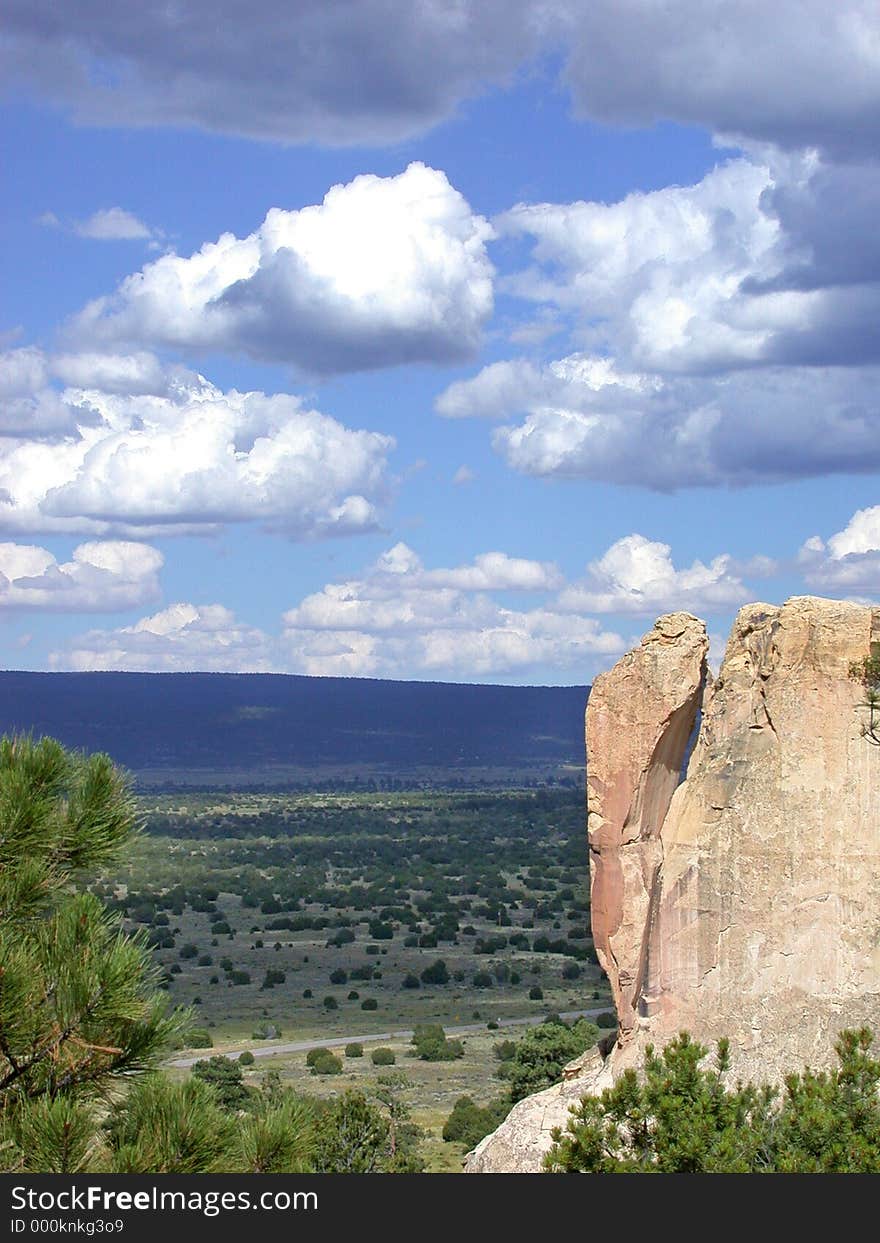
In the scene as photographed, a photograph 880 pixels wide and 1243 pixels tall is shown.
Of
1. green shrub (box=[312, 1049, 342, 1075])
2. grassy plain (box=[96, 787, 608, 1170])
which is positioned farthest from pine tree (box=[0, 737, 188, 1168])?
green shrub (box=[312, 1049, 342, 1075])

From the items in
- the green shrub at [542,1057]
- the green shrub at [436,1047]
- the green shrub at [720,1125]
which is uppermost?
the green shrub at [720,1125]

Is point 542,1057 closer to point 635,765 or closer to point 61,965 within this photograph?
point 635,765

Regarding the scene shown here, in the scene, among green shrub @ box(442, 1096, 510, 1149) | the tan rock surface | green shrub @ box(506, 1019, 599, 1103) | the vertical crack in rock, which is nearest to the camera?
the tan rock surface

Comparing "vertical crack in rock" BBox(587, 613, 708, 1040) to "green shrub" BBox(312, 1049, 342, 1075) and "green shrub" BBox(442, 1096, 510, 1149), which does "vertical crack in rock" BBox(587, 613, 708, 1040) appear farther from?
"green shrub" BBox(312, 1049, 342, 1075)

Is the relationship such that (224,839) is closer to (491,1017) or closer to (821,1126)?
(491,1017)

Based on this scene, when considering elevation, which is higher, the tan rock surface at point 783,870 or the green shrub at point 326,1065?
the tan rock surface at point 783,870

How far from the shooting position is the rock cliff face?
61.8 feet

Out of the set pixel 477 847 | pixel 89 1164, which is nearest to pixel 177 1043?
pixel 89 1164

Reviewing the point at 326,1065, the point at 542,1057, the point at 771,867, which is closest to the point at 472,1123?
the point at 542,1057

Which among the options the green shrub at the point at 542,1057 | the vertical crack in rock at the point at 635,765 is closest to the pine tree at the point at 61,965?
the vertical crack in rock at the point at 635,765

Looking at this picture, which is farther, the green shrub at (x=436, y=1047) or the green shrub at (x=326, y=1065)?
the green shrub at (x=436, y=1047)

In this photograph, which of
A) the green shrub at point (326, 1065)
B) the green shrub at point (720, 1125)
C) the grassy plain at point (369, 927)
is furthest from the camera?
the grassy plain at point (369, 927)

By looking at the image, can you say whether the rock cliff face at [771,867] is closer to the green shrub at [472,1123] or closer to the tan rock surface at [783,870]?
the tan rock surface at [783,870]

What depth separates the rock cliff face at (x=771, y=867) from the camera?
741 inches
